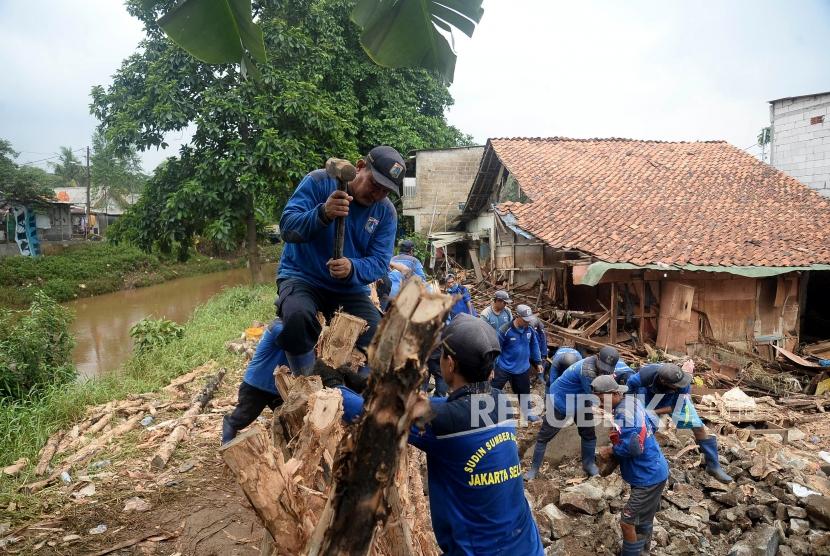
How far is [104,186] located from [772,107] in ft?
112

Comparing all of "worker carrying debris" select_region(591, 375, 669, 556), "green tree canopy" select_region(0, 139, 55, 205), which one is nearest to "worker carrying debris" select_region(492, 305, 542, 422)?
"worker carrying debris" select_region(591, 375, 669, 556)

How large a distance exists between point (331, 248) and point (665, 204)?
1140cm

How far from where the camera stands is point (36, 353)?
6.89m

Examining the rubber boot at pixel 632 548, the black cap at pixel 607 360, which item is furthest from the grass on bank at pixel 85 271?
the rubber boot at pixel 632 548

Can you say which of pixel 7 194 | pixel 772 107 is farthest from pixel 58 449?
pixel 7 194

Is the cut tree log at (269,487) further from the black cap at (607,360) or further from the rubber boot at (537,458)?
the rubber boot at (537,458)

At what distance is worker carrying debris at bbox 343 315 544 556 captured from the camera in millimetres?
1836

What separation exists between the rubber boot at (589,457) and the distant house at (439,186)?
1322 cm

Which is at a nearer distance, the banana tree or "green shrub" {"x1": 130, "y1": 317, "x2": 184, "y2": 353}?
the banana tree

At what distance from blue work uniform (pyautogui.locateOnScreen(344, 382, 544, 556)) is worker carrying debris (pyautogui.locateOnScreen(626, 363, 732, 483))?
3050mm

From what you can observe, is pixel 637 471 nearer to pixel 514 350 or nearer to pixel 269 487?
pixel 514 350

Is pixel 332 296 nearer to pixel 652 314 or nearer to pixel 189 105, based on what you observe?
pixel 652 314

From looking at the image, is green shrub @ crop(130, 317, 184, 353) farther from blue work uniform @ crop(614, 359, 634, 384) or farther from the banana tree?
the banana tree

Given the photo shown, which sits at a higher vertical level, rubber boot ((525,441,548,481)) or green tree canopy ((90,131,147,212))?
green tree canopy ((90,131,147,212))
